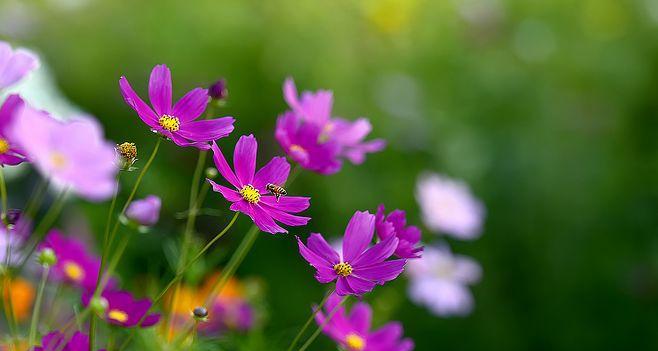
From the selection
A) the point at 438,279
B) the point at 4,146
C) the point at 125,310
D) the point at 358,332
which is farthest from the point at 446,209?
the point at 4,146

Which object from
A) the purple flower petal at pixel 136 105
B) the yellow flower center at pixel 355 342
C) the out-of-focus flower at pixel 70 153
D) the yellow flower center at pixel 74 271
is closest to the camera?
the out-of-focus flower at pixel 70 153

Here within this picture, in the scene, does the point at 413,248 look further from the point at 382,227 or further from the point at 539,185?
the point at 539,185

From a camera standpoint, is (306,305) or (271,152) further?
(271,152)

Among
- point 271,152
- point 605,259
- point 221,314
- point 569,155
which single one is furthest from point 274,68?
point 221,314

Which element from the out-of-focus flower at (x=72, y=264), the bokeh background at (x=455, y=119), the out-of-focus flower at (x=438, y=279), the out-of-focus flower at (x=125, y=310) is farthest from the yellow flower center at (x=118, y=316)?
the bokeh background at (x=455, y=119)

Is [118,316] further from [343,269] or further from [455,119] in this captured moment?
[455,119]

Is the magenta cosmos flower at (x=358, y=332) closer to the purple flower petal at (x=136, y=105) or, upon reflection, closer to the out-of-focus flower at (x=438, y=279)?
the purple flower petal at (x=136, y=105)
